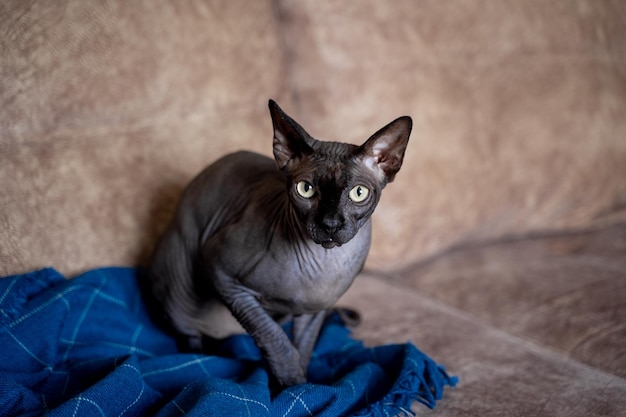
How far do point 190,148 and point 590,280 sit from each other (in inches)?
40.3

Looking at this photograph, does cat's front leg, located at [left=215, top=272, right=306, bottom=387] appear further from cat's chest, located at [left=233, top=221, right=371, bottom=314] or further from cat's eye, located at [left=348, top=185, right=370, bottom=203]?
cat's eye, located at [left=348, top=185, right=370, bottom=203]

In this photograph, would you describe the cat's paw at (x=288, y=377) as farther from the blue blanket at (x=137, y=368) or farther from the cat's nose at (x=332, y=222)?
the cat's nose at (x=332, y=222)

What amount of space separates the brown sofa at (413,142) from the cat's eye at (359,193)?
374mm

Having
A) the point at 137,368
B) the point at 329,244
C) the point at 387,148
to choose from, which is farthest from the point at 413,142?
the point at 137,368

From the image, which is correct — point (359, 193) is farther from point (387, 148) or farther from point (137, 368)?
point (137, 368)

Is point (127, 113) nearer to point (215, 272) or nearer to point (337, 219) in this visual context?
point (215, 272)

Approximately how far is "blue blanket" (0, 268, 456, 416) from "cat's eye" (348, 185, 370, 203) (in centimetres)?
31

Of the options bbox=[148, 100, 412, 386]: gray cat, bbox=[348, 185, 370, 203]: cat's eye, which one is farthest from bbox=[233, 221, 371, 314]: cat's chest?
bbox=[348, 185, 370, 203]: cat's eye

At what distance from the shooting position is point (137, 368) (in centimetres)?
95

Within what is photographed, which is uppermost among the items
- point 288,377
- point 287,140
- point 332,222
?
point 287,140

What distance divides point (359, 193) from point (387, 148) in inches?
4.1

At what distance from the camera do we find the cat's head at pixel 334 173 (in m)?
0.87

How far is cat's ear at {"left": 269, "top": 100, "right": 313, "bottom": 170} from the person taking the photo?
0.91 m

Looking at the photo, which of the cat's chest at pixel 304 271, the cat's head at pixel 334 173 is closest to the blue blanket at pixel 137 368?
the cat's chest at pixel 304 271
